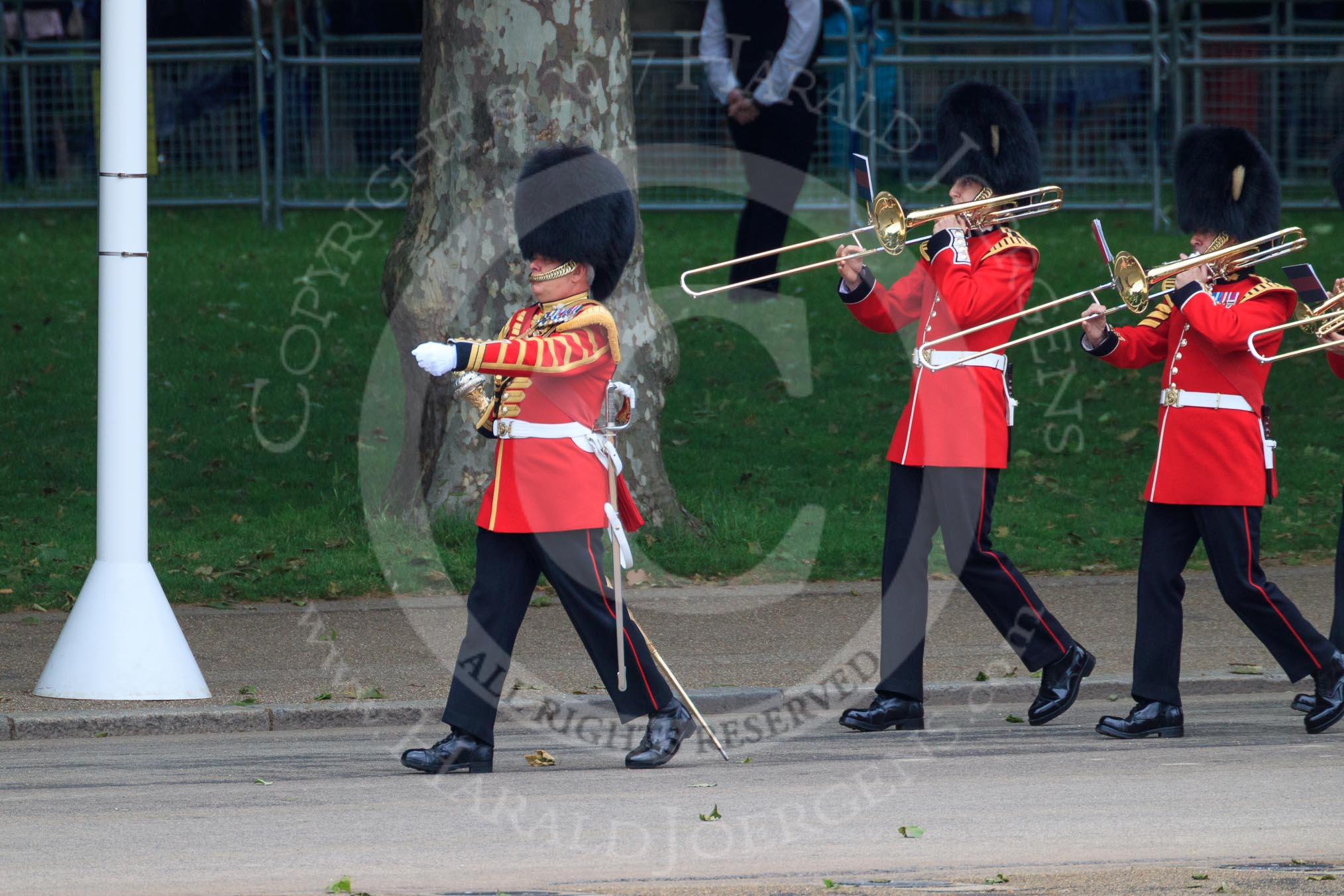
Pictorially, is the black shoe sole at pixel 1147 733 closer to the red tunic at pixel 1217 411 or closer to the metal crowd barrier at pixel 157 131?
the red tunic at pixel 1217 411

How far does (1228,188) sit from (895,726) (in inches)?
79.2

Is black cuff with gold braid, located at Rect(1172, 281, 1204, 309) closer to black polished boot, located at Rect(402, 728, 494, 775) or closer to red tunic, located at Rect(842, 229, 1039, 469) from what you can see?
red tunic, located at Rect(842, 229, 1039, 469)

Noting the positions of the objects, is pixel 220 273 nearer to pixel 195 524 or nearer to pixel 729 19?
pixel 729 19

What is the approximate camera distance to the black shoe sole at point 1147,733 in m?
6.70

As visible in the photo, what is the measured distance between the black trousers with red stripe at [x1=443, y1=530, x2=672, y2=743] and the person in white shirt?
22.7ft

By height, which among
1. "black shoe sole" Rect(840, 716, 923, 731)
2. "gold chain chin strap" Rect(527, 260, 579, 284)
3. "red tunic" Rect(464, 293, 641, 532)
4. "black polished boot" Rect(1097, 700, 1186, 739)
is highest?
"gold chain chin strap" Rect(527, 260, 579, 284)

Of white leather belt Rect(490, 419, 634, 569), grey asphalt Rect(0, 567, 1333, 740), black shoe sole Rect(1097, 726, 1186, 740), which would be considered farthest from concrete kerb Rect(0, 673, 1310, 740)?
white leather belt Rect(490, 419, 634, 569)

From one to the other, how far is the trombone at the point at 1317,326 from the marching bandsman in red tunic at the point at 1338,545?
1.0 inches

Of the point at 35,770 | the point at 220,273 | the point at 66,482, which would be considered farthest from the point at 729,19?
the point at 35,770

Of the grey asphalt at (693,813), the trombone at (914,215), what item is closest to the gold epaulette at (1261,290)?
the trombone at (914,215)

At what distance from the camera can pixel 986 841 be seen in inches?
217

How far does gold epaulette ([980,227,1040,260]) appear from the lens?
6699 millimetres

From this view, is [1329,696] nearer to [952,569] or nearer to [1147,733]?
[1147,733]

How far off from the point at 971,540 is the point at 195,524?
4419 mm
